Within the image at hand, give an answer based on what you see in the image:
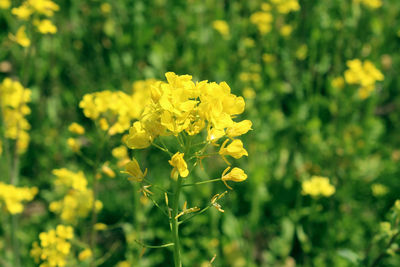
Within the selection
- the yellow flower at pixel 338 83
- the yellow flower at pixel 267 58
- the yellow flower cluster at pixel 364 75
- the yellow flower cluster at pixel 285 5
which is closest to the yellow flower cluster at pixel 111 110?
the yellow flower cluster at pixel 364 75

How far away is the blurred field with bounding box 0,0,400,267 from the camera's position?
9.79 ft

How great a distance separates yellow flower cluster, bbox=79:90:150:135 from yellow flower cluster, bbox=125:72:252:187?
841 millimetres

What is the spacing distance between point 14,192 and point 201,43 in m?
2.75

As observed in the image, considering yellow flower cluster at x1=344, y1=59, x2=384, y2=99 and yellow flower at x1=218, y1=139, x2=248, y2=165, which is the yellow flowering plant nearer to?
yellow flower at x1=218, y1=139, x2=248, y2=165

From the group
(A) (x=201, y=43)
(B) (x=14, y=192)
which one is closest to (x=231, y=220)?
(B) (x=14, y=192)

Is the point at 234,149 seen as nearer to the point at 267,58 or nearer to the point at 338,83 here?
the point at 338,83

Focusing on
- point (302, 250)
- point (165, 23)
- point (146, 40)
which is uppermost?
point (165, 23)

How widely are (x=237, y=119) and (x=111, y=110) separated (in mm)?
1762

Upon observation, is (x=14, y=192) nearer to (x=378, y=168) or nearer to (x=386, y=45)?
(x=378, y=168)

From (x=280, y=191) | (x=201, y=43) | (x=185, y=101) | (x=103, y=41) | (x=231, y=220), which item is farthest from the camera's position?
(x=103, y=41)

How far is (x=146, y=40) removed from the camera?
14.4 ft

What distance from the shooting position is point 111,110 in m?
2.19

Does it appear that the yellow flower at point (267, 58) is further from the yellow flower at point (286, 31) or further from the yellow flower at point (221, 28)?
the yellow flower at point (221, 28)

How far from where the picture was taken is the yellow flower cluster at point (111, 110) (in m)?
2.11
